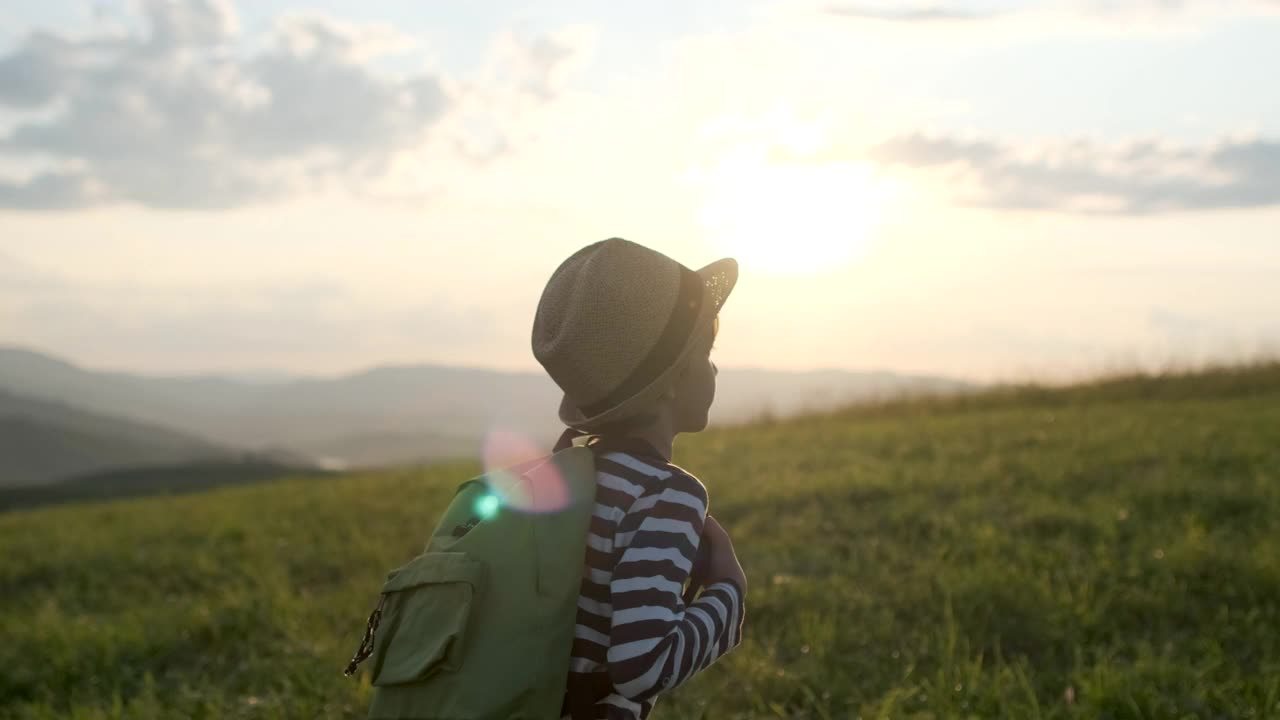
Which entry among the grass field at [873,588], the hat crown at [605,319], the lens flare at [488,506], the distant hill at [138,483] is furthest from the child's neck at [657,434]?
→ the distant hill at [138,483]

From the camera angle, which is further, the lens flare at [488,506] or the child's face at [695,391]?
the child's face at [695,391]

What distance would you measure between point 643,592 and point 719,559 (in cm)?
36

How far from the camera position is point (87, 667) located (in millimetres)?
5879

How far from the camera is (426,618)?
98.9 inches

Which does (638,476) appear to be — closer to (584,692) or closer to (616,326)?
(616,326)

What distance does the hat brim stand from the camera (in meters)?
2.68

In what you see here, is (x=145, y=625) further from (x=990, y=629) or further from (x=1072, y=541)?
(x=1072, y=541)

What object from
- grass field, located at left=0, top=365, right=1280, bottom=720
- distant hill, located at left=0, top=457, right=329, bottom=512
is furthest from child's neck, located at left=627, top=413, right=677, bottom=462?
distant hill, located at left=0, top=457, right=329, bottom=512

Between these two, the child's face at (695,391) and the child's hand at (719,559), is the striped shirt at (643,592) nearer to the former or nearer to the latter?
the child's hand at (719,559)

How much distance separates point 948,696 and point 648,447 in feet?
7.93

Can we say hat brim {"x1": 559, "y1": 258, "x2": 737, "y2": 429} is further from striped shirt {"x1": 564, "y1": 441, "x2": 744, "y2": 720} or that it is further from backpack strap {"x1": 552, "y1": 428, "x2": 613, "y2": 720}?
backpack strap {"x1": 552, "y1": 428, "x2": 613, "y2": 720}

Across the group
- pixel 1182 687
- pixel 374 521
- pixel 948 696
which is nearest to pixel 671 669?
pixel 948 696

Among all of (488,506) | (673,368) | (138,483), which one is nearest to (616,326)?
(673,368)

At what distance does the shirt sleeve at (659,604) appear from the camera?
2.45 meters
